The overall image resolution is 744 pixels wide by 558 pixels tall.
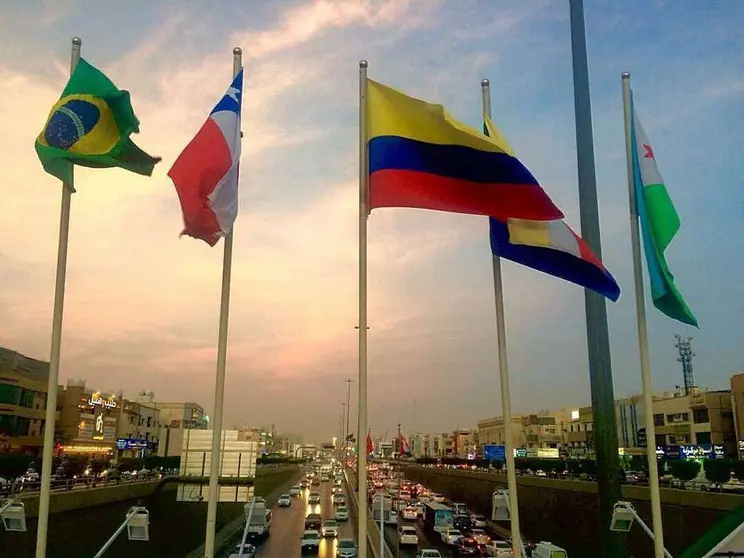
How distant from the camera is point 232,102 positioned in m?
11.2

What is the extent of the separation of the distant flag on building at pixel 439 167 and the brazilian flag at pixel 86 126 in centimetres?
397

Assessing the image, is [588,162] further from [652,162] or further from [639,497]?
[639,497]

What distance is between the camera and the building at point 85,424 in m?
72.8

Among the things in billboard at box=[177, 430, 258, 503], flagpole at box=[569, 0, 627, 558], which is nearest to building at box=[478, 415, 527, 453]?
billboard at box=[177, 430, 258, 503]

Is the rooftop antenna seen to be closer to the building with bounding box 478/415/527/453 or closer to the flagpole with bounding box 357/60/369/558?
the building with bounding box 478/415/527/453

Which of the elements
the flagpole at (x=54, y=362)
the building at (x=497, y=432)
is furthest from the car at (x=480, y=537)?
the building at (x=497, y=432)

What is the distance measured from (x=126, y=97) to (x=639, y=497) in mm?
34604

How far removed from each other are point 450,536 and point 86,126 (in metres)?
43.1

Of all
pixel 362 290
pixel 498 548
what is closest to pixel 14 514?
pixel 362 290

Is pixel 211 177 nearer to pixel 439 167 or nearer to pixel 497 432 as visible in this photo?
pixel 439 167

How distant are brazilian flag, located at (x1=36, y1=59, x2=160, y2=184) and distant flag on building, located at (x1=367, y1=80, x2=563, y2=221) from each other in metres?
3.97

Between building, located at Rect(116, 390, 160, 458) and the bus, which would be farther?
building, located at Rect(116, 390, 160, 458)

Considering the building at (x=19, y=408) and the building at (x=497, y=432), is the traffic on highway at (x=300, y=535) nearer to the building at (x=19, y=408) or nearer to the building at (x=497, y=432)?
the building at (x=19, y=408)

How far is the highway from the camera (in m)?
43.4
